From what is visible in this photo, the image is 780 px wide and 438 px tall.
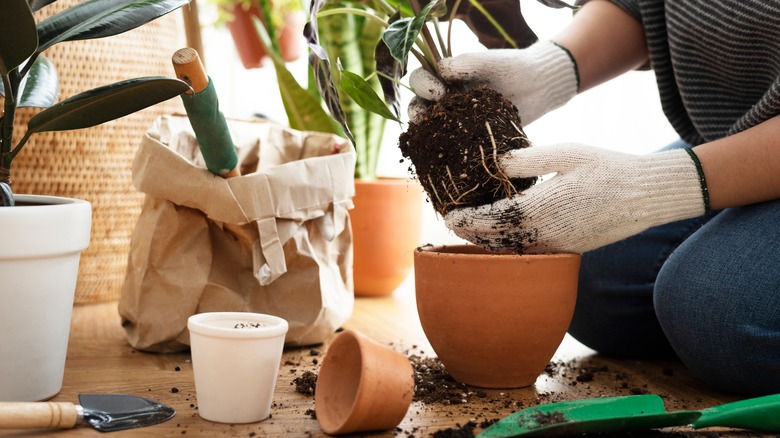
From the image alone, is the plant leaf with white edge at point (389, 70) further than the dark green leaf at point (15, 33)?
Yes

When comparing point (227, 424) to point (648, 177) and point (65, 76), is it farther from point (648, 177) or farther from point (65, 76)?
point (65, 76)

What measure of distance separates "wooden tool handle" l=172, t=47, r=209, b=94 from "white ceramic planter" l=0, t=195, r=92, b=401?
0.65 feet

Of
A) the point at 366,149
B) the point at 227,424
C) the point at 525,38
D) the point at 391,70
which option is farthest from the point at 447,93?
the point at 366,149

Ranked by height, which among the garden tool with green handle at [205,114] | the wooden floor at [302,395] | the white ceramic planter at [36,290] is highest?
the garden tool with green handle at [205,114]

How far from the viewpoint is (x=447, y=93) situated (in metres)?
1.04

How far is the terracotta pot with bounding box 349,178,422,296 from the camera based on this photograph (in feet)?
5.30

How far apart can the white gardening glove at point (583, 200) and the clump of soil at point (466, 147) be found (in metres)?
0.02

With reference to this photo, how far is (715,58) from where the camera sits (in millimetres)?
1060

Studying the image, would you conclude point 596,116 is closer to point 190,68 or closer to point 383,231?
point 383,231

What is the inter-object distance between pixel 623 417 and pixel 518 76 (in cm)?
55

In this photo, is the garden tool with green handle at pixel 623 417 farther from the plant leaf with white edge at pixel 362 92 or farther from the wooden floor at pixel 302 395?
the plant leaf with white edge at pixel 362 92

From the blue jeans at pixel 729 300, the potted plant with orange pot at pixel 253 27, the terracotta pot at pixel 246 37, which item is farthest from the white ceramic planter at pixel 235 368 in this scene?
the terracotta pot at pixel 246 37

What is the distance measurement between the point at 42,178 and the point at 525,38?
2.99 feet

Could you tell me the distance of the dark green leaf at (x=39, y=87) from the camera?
0.89 metres
